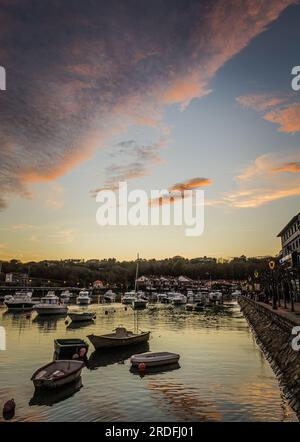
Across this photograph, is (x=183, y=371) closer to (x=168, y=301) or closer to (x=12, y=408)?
(x=12, y=408)

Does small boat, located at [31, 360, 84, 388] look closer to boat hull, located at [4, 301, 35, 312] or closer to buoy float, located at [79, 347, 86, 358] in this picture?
buoy float, located at [79, 347, 86, 358]

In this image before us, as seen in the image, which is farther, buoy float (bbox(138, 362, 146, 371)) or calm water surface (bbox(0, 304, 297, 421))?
buoy float (bbox(138, 362, 146, 371))

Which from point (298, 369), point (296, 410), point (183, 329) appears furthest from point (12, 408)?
point (183, 329)

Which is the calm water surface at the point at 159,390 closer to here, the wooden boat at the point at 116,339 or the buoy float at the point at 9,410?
the buoy float at the point at 9,410

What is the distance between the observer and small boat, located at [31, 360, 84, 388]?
22.2 meters

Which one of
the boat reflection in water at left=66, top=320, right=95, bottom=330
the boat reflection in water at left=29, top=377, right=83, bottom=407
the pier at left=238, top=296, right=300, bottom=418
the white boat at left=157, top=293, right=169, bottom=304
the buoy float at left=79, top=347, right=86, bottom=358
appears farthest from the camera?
the white boat at left=157, top=293, right=169, bottom=304

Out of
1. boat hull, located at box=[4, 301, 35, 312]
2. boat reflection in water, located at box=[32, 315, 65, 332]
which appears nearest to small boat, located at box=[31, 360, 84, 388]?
boat reflection in water, located at box=[32, 315, 65, 332]

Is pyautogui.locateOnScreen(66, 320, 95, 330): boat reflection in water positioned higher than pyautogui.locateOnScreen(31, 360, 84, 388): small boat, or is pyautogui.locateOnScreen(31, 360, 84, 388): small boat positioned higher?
pyautogui.locateOnScreen(31, 360, 84, 388): small boat

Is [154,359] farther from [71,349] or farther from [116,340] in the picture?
[71,349]

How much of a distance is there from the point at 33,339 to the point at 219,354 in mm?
25527

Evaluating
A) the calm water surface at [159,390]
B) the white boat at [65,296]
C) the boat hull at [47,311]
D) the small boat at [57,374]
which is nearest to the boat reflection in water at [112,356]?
the calm water surface at [159,390]

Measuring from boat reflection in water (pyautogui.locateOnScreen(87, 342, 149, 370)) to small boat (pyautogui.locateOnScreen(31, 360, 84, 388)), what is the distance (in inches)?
217

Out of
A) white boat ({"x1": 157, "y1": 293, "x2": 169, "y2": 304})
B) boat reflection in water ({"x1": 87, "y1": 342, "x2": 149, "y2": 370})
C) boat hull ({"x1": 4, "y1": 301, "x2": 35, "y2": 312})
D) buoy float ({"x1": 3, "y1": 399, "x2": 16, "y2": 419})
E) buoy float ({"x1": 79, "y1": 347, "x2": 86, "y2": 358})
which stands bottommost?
white boat ({"x1": 157, "y1": 293, "x2": 169, "y2": 304})

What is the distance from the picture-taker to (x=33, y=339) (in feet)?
150
